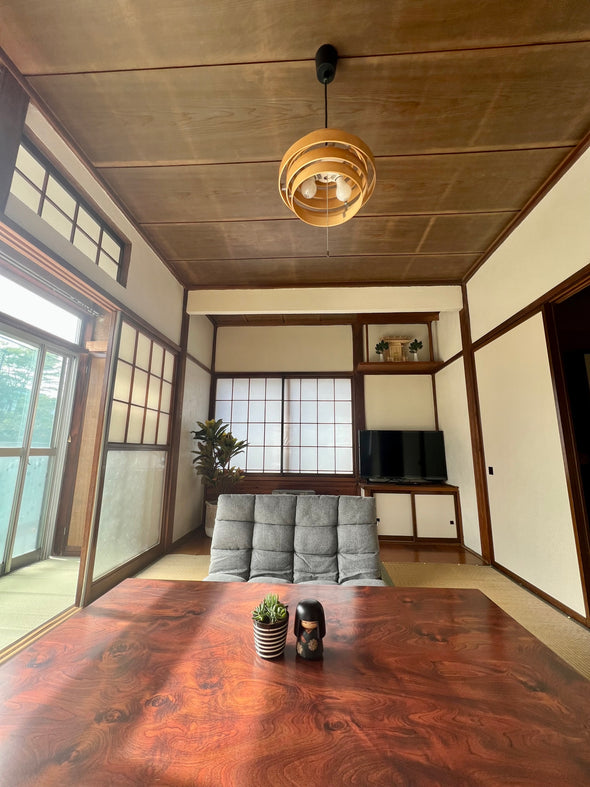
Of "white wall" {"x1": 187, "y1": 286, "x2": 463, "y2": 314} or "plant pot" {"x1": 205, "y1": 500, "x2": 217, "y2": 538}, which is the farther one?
"plant pot" {"x1": 205, "y1": 500, "x2": 217, "y2": 538}

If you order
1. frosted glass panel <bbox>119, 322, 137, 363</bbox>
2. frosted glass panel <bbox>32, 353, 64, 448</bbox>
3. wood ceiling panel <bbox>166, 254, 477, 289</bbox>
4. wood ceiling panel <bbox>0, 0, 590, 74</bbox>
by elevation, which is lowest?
frosted glass panel <bbox>32, 353, 64, 448</bbox>

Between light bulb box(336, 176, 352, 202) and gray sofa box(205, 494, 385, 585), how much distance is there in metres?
1.59

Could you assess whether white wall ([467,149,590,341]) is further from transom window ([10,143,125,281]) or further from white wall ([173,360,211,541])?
white wall ([173,360,211,541])

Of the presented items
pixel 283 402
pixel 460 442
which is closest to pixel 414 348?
pixel 460 442

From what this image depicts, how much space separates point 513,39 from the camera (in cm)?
163

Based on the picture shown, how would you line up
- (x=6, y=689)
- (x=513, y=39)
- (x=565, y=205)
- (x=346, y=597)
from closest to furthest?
(x=6, y=689), (x=346, y=597), (x=513, y=39), (x=565, y=205)

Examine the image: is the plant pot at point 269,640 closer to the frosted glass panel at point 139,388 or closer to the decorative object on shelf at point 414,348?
the frosted glass panel at point 139,388

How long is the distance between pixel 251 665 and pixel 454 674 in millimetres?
541

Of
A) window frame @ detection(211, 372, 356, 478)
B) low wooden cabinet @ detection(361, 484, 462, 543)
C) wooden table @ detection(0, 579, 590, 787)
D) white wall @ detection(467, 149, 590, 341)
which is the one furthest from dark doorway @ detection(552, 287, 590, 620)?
window frame @ detection(211, 372, 356, 478)

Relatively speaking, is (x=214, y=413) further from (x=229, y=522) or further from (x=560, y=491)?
(x=560, y=491)

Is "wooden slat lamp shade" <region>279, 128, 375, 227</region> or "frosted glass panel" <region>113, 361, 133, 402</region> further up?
"wooden slat lamp shade" <region>279, 128, 375, 227</region>

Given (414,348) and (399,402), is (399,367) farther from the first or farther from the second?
(399,402)

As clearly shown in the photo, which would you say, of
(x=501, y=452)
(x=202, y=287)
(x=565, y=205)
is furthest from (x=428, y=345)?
(x=202, y=287)

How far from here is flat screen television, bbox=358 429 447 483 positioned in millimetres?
4297
